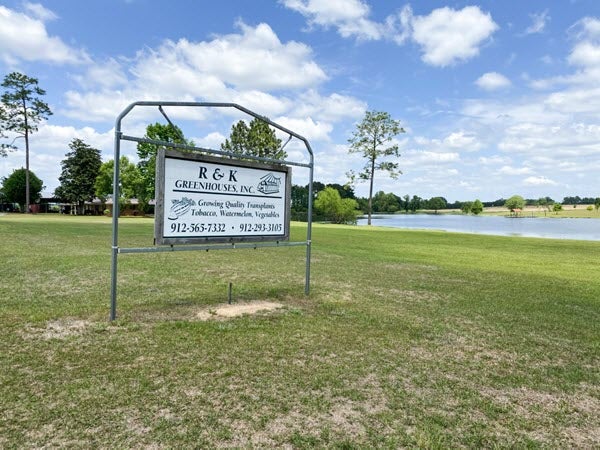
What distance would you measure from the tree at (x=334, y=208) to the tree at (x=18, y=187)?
183 ft

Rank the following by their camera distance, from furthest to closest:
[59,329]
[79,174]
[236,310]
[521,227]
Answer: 1. [79,174]
2. [521,227]
3. [236,310]
4. [59,329]

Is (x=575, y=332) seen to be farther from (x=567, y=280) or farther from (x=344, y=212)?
(x=344, y=212)

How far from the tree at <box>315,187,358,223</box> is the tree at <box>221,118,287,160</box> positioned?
2600 cm

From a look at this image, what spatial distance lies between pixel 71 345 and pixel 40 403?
127 centimetres

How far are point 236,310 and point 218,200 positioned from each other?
1.63 meters

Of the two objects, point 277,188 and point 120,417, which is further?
point 277,188

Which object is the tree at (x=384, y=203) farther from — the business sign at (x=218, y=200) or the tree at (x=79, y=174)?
the business sign at (x=218, y=200)

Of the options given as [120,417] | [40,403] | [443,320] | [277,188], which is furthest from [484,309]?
[40,403]

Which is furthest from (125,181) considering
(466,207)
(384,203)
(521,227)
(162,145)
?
(466,207)

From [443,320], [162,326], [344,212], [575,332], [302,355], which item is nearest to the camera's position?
[302,355]

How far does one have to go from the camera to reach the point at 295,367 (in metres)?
3.60

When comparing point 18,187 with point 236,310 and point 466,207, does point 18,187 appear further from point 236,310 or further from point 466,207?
point 466,207

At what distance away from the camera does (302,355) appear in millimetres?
3920

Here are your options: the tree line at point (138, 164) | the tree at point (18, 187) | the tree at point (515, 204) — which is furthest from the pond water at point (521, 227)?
the tree at point (18, 187)
